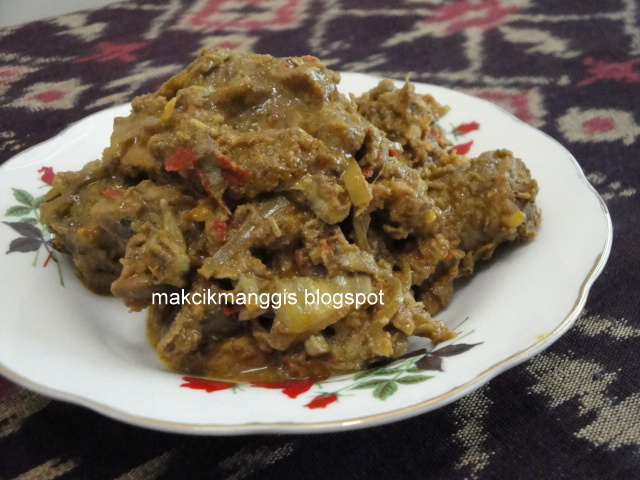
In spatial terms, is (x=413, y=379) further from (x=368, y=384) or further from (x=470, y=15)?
(x=470, y=15)

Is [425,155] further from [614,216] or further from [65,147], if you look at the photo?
[65,147]

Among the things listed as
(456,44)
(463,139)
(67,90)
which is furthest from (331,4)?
(463,139)

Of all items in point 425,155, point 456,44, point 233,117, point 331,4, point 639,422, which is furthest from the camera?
point 331,4

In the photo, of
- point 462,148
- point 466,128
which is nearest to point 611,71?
point 466,128

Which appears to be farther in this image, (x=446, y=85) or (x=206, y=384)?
(x=446, y=85)

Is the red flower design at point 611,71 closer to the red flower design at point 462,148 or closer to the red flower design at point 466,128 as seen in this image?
the red flower design at point 466,128

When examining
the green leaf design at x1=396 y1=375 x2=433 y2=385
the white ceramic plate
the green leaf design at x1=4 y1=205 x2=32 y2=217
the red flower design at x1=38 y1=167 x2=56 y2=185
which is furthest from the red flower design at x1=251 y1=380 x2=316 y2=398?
the red flower design at x1=38 y1=167 x2=56 y2=185
